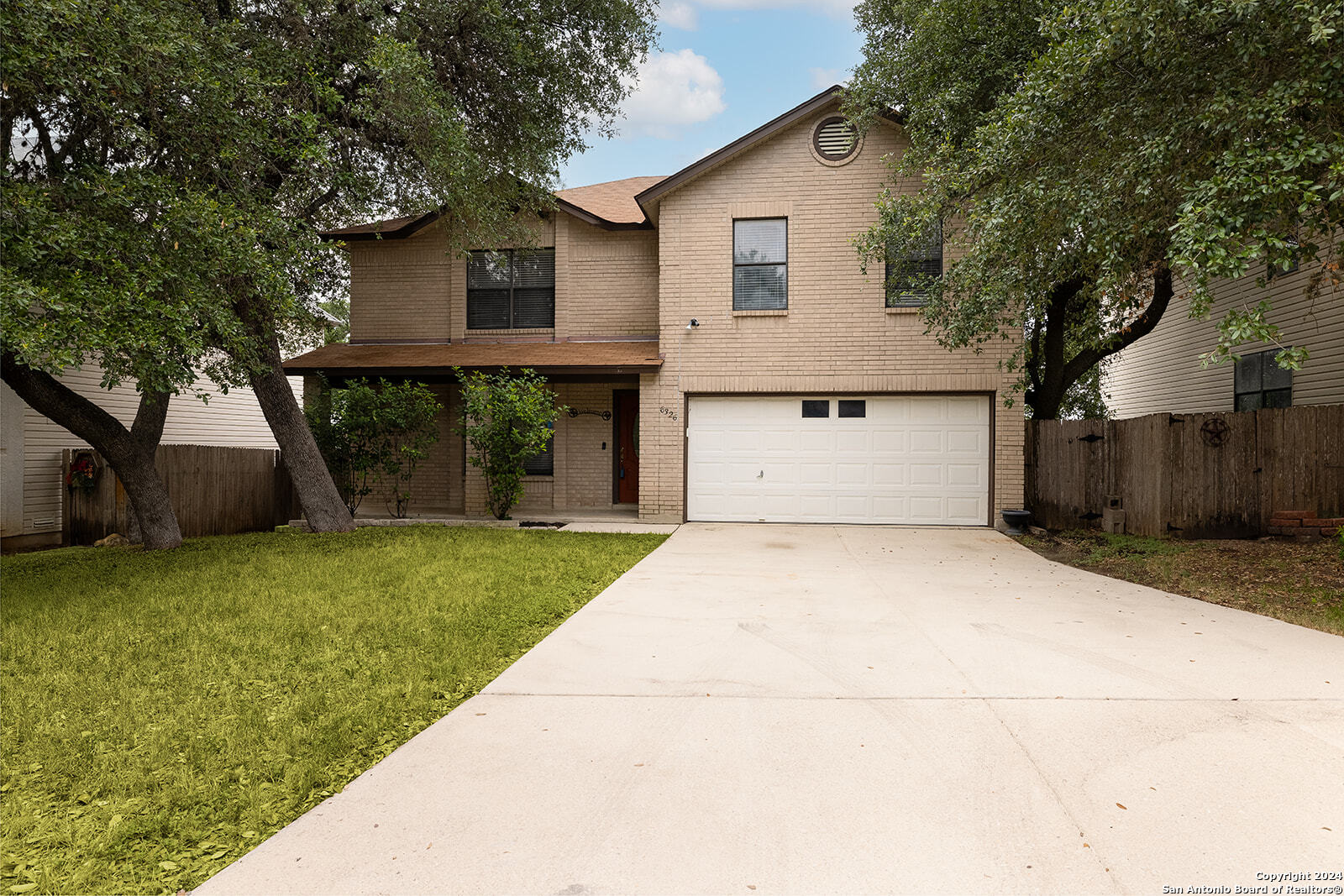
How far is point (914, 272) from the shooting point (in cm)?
1245

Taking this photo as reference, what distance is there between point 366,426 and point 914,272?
10.4 metres

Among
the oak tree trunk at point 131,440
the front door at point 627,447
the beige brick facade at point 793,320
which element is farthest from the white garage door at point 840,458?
the oak tree trunk at point 131,440

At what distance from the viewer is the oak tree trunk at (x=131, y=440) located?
8.63 metres

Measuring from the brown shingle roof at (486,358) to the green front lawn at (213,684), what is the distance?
16.6 feet

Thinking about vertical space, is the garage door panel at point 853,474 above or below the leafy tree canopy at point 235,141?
below

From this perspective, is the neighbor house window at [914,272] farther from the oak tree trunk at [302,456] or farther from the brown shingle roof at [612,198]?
the oak tree trunk at [302,456]

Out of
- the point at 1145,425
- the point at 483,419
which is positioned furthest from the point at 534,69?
the point at 1145,425

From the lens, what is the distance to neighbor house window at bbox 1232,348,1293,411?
488 inches

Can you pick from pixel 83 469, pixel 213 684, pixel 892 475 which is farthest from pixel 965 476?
pixel 83 469

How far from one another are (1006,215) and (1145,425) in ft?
16.3

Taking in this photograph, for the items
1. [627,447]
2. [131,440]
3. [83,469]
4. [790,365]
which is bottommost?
[83,469]

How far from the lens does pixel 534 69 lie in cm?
1155

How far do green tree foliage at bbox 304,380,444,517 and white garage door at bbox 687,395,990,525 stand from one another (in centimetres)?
513

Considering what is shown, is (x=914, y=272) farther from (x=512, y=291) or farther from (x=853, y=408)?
(x=512, y=291)
